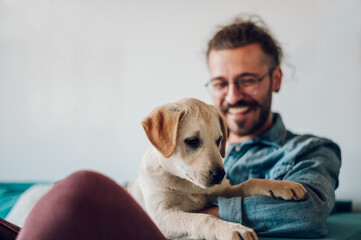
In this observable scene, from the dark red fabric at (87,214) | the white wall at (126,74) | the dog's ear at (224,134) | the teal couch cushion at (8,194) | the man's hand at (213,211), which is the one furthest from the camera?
the white wall at (126,74)

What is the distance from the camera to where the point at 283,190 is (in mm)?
1217

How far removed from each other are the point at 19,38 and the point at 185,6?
1826 millimetres

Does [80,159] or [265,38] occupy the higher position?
[265,38]

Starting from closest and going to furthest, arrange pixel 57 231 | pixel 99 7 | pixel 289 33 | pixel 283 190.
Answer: pixel 57 231 → pixel 283 190 → pixel 289 33 → pixel 99 7

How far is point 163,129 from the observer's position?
125 centimetres

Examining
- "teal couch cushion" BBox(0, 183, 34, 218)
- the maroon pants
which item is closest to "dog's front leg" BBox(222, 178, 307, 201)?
the maroon pants

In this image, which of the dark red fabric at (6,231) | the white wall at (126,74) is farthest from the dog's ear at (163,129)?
the white wall at (126,74)

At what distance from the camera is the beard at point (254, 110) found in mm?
2010

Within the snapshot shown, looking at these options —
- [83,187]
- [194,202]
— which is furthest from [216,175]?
[83,187]

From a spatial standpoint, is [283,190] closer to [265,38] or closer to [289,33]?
[265,38]

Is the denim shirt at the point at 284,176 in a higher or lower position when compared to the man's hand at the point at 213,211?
higher

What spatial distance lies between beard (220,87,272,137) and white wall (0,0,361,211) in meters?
0.61

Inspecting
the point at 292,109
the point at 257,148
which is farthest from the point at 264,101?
the point at 292,109

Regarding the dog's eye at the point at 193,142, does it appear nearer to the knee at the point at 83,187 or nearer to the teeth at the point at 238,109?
the knee at the point at 83,187
